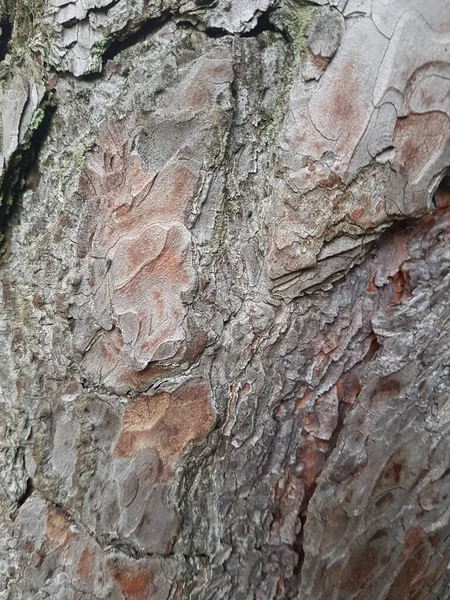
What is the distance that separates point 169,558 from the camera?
74cm

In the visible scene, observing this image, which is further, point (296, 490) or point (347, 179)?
point (296, 490)

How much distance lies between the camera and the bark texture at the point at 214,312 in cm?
66

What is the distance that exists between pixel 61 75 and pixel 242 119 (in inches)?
10.5

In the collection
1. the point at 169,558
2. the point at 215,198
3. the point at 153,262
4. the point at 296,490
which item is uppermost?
the point at 215,198

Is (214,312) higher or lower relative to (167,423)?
higher

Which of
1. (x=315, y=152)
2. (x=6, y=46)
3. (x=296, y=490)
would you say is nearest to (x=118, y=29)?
(x=6, y=46)

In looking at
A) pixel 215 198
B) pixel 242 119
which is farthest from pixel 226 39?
pixel 215 198

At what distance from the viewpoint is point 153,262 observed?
69cm

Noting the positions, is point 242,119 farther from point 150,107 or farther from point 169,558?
point 169,558

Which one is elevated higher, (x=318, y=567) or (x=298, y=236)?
(x=298, y=236)

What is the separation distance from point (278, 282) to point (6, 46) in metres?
0.55

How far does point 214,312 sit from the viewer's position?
72 centimetres

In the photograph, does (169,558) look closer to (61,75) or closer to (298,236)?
(298,236)

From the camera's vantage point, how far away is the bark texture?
664 millimetres
